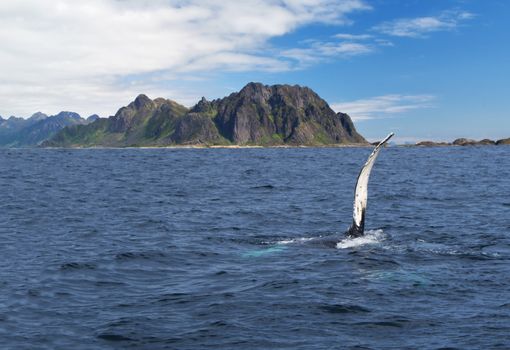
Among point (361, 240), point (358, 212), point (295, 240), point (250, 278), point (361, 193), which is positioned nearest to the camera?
point (250, 278)

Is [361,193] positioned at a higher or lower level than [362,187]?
lower

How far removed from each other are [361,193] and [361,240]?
331 centimetres

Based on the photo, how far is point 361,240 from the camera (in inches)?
1022

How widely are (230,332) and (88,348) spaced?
3561mm

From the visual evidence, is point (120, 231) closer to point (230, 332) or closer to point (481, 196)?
point (230, 332)

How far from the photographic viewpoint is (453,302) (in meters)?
16.3

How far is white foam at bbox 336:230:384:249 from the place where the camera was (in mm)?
25000

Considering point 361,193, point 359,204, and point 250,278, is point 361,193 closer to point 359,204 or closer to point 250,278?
point 359,204

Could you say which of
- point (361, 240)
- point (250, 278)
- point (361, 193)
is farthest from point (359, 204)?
point (250, 278)

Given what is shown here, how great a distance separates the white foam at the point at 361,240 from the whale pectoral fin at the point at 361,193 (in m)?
0.51

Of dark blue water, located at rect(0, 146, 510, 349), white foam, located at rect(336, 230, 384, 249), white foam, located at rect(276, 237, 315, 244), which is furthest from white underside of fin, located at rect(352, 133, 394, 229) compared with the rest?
white foam, located at rect(276, 237, 315, 244)

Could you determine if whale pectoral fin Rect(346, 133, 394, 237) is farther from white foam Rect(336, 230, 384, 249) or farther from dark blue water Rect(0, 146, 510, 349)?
dark blue water Rect(0, 146, 510, 349)

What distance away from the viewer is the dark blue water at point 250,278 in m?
13.7

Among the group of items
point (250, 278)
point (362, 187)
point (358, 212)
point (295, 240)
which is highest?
point (362, 187)
